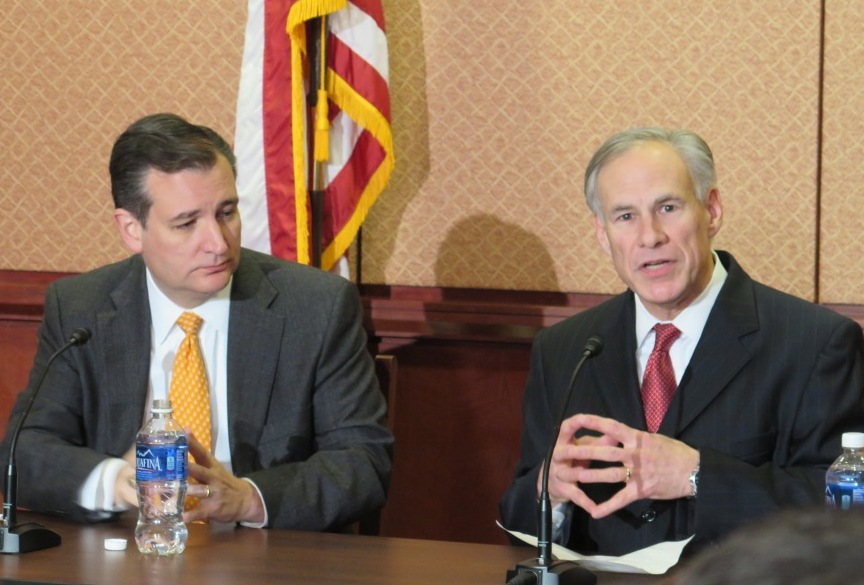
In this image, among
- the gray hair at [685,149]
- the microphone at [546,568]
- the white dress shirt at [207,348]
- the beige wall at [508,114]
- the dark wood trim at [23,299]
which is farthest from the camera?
the dark wood trim at [23,299]

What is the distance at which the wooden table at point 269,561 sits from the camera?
2.11 meters

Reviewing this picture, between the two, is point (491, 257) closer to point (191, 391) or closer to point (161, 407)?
point (191, 391)

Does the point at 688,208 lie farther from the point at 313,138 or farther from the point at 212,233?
the point at 313,138

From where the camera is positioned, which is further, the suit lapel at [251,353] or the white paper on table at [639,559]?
the suit lapel at [251,353]

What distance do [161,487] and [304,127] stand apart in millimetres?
1850

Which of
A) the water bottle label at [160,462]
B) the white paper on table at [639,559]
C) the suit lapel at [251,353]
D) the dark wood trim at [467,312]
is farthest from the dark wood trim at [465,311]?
the water bottle label at [160,462]

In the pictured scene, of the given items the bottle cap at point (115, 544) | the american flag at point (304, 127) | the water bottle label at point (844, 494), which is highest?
the american flag at point (304, 127)

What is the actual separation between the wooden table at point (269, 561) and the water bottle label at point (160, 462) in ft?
0.49

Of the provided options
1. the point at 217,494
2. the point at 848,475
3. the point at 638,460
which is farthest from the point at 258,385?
the point at 848,475

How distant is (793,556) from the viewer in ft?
1.65

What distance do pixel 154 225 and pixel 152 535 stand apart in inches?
35.1

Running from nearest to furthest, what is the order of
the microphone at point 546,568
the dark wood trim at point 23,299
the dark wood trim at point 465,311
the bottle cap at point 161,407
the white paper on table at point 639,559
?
1. the microphone at point 546,568
2. the white paper on table at point 639,559
3. the bottle cap at point 161,407
4. the dark wood trim at point 465,311
5. the dark wood trim at point 23,299

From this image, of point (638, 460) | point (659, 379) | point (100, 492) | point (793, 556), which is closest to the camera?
point (793, 556)

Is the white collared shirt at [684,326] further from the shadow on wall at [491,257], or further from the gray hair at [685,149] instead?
the shadow on wall at [491,257]
